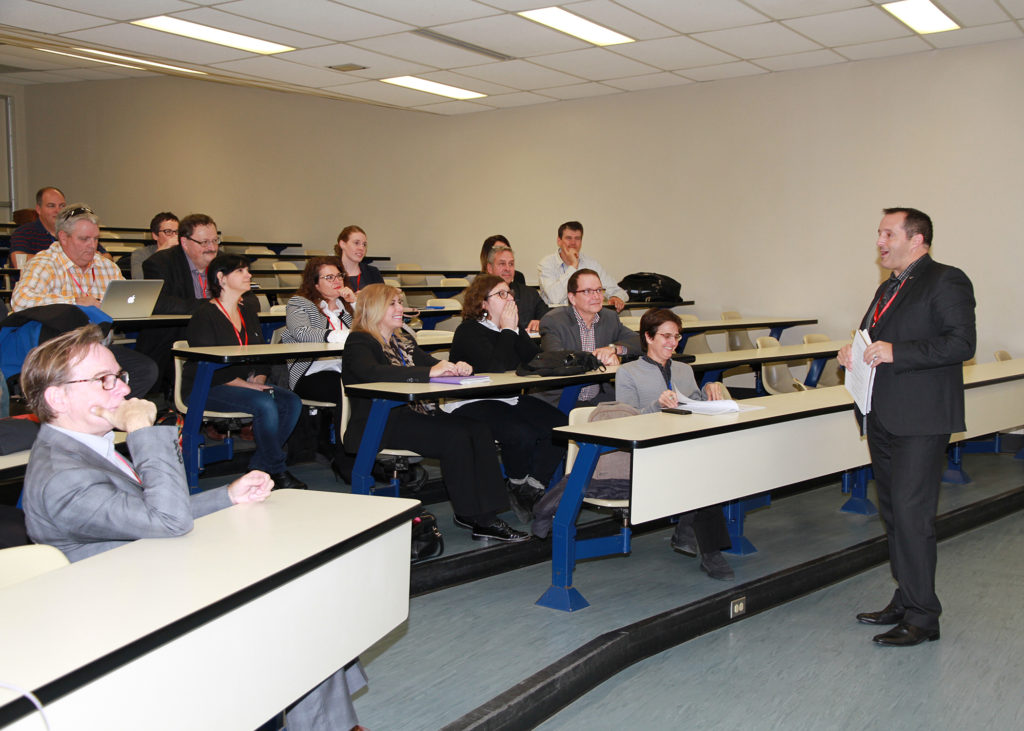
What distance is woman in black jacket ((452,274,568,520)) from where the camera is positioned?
421 centimetres

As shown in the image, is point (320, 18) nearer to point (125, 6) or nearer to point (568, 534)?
point (125, 6)

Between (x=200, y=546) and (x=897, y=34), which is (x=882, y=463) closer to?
(x=200, y=546)

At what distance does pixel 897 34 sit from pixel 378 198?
235 inches

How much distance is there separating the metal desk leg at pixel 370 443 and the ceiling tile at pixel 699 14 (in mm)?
3140

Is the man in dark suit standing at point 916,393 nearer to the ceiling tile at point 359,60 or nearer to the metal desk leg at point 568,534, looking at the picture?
the metal desk leg at point 568,534

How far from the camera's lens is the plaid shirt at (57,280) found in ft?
14.3

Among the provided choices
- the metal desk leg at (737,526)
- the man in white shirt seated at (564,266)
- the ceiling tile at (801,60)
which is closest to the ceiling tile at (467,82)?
the man in white shirt seated at (564,266)

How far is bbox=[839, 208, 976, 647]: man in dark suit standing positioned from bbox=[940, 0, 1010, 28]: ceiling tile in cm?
333

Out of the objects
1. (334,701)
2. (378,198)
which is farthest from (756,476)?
(378,198)

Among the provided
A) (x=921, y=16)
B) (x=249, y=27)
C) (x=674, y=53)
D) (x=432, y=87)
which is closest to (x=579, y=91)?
(x=432, y=87)

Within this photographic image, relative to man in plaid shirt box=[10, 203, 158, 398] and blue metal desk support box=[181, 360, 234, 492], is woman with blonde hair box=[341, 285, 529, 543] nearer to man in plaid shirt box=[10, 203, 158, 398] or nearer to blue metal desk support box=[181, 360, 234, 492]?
blue metal desk support box=[181, 360, 234, 492]

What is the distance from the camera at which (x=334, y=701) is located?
2.03 m

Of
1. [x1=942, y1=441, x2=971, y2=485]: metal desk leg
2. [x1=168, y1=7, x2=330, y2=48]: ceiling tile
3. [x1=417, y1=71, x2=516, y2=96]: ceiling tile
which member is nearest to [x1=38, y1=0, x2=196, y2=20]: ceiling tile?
[x1=168, y1=7, x2=330, y2=48]: ceiling tile

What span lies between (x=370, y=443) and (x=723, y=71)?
521 centimetres
